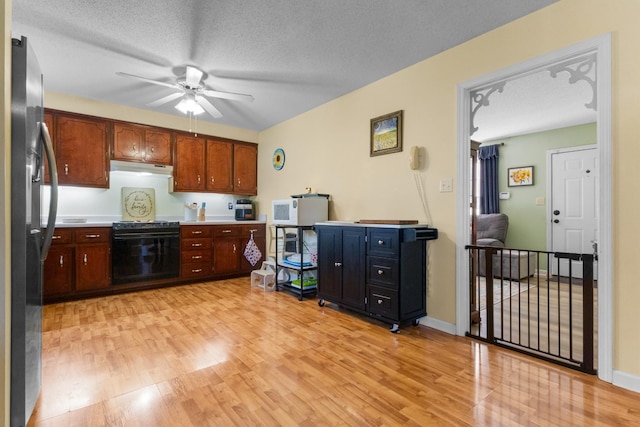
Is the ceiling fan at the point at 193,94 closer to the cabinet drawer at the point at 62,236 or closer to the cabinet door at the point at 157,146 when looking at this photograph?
the cabinet door at the point at 157,146

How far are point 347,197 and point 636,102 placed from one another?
100 inches

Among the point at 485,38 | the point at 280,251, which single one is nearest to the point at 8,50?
the point at 485,38

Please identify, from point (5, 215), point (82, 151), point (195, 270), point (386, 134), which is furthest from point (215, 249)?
point (5, 215)

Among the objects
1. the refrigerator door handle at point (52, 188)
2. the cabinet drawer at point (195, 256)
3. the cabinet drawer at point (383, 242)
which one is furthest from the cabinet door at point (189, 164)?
the cabinet drawer at point (383, 242)

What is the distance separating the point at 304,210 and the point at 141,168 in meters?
2.44

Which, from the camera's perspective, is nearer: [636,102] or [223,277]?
[636,102]

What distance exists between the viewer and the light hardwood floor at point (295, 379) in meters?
1.55

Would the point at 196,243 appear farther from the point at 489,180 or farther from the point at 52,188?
the point at 489,180

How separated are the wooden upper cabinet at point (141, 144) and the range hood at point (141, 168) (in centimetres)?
7

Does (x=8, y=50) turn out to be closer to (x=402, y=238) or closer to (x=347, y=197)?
(x=402, y=238)

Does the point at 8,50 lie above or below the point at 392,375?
above

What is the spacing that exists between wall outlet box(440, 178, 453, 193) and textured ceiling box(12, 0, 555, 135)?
1166mm

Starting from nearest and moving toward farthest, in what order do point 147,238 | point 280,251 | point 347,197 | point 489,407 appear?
1. point 489,407
2. point 347,197
3. point 147,238
4. point 280,251

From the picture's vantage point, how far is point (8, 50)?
1.32 meters
